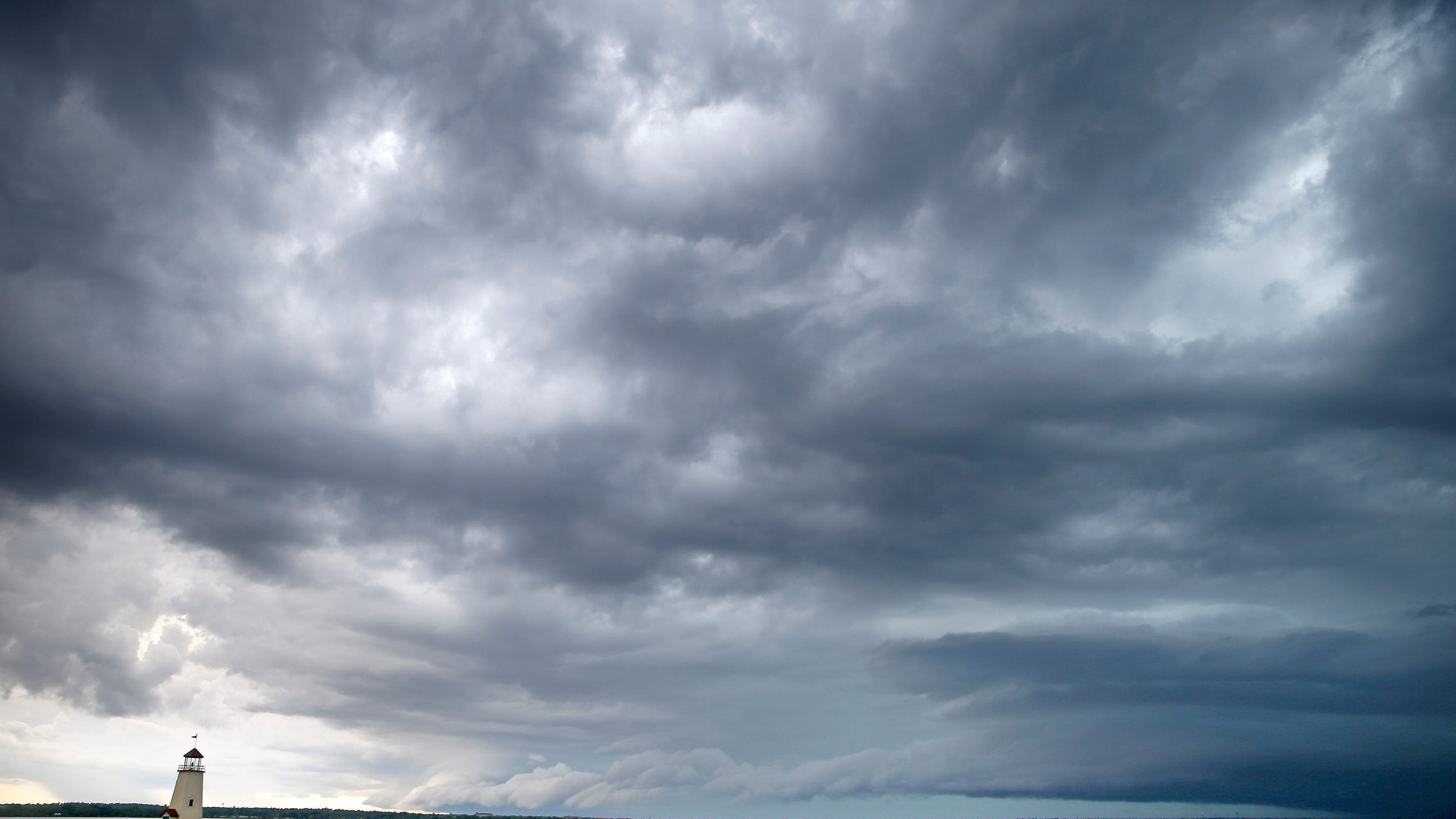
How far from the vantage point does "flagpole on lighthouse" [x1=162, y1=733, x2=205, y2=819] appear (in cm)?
7438

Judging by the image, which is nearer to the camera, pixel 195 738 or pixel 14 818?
pixel 195 738

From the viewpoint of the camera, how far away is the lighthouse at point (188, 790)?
7438 cm

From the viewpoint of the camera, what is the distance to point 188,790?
7506 centimetres

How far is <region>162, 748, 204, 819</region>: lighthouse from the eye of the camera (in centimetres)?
7438

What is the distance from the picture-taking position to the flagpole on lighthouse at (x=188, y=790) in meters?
74.4

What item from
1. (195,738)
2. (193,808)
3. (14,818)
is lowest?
(14,818)

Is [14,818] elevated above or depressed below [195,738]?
below

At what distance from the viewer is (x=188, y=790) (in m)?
75.1

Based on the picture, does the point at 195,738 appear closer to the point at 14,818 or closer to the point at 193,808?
the point at 193,808

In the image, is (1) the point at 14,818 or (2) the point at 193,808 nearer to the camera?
(2) the point at 193,808

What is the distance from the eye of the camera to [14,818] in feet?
604

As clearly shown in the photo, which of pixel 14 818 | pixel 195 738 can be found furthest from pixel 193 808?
pixel 14 818

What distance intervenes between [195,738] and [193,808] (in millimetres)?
9936
